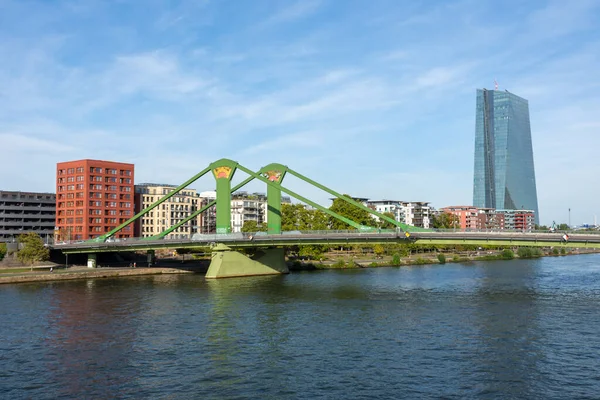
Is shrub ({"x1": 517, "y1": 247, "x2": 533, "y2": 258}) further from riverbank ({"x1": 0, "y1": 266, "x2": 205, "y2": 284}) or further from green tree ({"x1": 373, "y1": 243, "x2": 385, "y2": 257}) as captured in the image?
riverbank ({"x1": 0, "y1": 266, "x2": 205, "y2": 284})

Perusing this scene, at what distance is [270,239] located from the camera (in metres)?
90.9

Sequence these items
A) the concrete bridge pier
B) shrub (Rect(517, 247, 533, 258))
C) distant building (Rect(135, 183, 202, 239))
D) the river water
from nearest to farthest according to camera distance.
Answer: the river water, the concrete bridge pier, distant building (Rect(135, 183, 202, 239)), shrub (Rect(517, 247, 533, 258))

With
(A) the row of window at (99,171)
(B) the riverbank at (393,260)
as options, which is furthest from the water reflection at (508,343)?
(A) the row of window at (99,171)

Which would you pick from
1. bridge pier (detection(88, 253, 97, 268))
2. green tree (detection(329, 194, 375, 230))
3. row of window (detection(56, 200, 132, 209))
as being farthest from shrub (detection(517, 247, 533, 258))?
bridge pier (detection(88, 253, 97, 268))

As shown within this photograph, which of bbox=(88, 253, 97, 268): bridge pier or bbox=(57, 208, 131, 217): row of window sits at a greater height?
bbox=(57, 208, 131, 217): row of window

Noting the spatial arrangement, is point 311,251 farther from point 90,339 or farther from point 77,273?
point 90,339

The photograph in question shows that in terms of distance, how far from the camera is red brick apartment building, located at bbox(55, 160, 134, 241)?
13738 centimetres

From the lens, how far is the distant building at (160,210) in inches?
6203

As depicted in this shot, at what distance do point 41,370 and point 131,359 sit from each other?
5819 mm

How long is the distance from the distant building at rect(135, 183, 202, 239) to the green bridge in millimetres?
43520

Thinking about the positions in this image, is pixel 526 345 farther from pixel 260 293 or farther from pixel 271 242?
pixel 271 242

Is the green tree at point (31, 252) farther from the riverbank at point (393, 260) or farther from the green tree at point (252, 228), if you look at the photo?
the green tree at point (252, 228)

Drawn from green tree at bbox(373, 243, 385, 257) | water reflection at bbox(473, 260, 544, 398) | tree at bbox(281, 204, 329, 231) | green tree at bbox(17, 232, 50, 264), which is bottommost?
water reflection at bbox(473, 260, 544, 398)

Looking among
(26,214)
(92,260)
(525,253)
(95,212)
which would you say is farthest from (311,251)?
(26,214)
